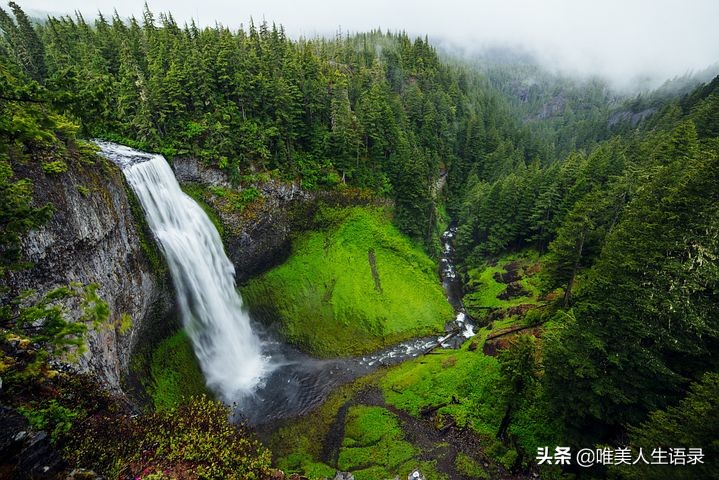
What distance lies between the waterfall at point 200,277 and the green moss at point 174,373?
856 mm

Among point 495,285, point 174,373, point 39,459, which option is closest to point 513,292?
point 495,285

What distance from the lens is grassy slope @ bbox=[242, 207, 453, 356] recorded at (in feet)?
131

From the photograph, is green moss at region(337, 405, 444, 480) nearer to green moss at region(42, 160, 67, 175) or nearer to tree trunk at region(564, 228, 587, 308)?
tree trunk at region(564, 228, 587, 308)

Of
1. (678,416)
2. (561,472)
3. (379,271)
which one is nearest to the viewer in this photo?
(678,416)

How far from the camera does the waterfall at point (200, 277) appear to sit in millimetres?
30297

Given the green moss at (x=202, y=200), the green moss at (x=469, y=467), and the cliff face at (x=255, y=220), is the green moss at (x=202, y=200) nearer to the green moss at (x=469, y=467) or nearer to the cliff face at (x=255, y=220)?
the cliff face at (x=255, y=220)

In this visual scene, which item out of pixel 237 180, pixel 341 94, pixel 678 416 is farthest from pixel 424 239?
pixel 678 416

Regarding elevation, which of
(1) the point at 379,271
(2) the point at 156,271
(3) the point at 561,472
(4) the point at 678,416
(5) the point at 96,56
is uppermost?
(5) the point at 96,56

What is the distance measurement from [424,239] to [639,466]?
140 feet

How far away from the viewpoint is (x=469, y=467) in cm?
2341

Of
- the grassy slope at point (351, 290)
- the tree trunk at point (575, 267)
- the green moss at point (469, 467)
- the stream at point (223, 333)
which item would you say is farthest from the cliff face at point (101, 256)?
the tree trunk at point (575, 267)

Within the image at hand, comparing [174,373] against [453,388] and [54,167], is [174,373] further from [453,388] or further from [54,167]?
[453,388]

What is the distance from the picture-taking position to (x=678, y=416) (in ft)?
44.2

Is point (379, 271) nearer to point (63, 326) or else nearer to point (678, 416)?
point (678, 416)
